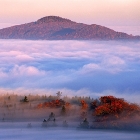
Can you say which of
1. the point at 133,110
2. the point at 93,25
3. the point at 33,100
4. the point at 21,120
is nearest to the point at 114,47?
the point at 93,25

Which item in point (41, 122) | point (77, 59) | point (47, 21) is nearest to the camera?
point (41, 122)

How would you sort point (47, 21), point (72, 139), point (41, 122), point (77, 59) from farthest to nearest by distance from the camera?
point (47, 21), point (77, 59), point (41, 122), point (72, 139)

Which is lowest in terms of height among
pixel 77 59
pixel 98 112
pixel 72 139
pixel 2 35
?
pixel 72 139

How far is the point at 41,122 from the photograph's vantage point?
9.75 feet

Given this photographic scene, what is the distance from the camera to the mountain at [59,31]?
3.46 meters

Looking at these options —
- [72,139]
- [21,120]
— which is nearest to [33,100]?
[21,120]

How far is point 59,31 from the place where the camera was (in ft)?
11.6

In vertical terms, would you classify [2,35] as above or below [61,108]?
above

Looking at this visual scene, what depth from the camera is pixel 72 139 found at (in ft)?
9.02

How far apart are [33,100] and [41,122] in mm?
247

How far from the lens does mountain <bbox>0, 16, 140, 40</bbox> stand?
3.46 metres

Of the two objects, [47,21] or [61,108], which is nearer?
[61,108]

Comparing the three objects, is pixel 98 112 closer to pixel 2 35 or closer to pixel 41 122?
pixel 41 122

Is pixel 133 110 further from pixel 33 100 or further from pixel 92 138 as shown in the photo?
pixel 33 100
